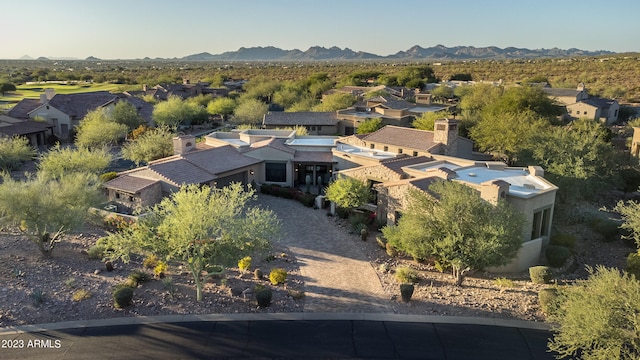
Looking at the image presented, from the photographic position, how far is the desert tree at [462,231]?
2484 centimetres

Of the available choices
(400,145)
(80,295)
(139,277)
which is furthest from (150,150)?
(80,295)

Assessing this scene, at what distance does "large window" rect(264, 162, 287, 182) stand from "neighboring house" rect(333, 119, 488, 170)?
17.5 ft

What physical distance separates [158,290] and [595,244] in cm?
3059

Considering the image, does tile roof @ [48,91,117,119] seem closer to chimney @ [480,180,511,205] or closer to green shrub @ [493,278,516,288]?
chimney @ [480,180,511,205]

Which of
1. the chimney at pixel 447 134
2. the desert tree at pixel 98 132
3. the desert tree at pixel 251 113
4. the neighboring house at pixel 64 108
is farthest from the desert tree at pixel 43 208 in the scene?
the desert tree at pixel 251 113

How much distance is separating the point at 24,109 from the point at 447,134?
65715mm

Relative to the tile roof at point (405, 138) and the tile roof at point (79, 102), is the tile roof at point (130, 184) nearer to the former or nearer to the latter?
the tile roof at point (405, 138)

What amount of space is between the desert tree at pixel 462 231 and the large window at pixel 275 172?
20698 millimetres

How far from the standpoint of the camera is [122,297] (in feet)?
76.5

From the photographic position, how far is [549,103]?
2601 inches

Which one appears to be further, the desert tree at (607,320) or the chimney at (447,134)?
the chimney at (447,134)

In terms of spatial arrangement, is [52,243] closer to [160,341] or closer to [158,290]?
[158,290]

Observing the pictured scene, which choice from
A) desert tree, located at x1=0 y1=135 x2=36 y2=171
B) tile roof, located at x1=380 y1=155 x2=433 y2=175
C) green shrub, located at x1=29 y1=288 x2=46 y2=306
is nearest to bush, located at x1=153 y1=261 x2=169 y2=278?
green shrub, located at x1=29 y1=288 x2=46 y2=306

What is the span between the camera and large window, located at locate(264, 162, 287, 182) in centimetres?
4656
